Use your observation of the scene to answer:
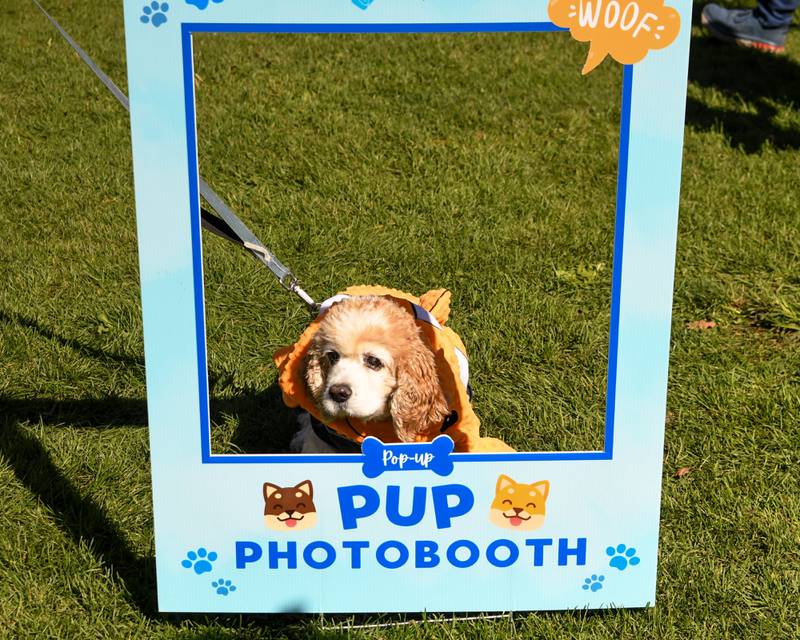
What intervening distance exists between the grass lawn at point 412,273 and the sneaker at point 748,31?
11.8 inches

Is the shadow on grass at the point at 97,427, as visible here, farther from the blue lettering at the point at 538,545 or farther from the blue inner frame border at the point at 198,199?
the blue lettering at the point at 538,545

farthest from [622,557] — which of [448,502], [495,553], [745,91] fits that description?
[745,91]

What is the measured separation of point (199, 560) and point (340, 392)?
617 millimetres

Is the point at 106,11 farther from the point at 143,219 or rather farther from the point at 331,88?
the point at 143,219

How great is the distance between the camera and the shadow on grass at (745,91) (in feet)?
→ 21.0

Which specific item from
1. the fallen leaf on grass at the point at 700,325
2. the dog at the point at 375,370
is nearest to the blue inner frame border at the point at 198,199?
the dog at the point at 375,370

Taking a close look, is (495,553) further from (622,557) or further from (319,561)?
(319,561)

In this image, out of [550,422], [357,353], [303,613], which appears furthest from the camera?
[550,422]

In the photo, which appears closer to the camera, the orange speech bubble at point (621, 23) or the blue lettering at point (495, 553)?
the orange speech bubble at point (621, 23)

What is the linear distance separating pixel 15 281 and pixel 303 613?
2.60 metres

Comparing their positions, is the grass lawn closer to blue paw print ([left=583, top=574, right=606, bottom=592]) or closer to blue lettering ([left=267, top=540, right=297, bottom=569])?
blue paw print ([left=583, top=574, right=606, bottom=592])

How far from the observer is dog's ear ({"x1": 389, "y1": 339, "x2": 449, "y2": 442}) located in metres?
2.92

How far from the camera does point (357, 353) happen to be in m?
2.92

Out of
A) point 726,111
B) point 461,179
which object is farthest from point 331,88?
point 726,111
